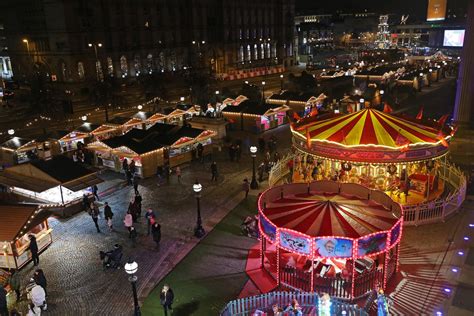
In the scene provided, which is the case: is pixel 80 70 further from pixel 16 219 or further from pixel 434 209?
pixel 434 209

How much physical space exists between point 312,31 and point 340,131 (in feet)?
487

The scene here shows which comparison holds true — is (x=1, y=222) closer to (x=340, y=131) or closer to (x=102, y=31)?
(x=340, y=131)

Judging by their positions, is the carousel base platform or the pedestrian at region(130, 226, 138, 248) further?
the pedestrian at region(130, 226, 138, 248)

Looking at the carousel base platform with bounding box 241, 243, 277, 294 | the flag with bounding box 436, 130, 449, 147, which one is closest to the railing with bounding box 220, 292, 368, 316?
the carousel base platform with bounding box 241, 243, 277, 294

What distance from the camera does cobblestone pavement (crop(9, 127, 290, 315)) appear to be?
14.1 metres

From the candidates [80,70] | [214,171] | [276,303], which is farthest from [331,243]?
[80,70]

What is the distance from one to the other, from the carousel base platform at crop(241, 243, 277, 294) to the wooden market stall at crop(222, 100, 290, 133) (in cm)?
2131

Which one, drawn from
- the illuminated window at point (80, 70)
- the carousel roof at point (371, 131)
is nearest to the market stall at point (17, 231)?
the carousel roof at point (371, 131)

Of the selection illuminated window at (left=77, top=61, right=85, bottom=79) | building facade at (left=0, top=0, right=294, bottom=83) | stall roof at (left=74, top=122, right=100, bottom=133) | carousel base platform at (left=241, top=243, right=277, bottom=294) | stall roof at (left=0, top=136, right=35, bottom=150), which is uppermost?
building facade at (left=0, top=0, right=294, bottom=83)

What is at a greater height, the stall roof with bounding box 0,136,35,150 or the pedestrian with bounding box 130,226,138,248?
the stall roof with bounding box 0,136,35,150

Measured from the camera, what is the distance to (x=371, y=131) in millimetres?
21375

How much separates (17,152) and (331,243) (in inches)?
930

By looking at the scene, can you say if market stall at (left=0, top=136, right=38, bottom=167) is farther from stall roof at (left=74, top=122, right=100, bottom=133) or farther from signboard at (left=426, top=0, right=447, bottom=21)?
signboard at (left=426, top=0, right=447, bottom=21)

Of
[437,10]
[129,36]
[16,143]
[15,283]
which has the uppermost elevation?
[437,10]
